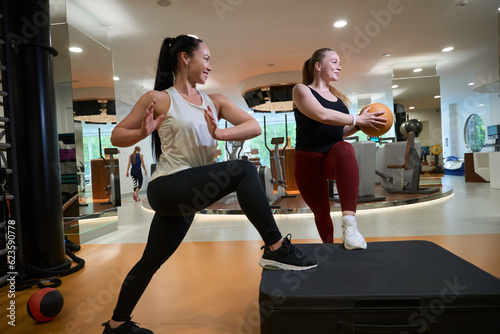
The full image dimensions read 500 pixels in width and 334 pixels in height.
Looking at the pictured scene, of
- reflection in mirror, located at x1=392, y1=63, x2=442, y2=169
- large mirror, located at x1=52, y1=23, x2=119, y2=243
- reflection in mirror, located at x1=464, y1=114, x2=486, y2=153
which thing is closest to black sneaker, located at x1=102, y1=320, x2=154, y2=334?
large mirror, located at x1=52, y1=23, x2=119, y2=243

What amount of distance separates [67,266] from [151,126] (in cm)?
198

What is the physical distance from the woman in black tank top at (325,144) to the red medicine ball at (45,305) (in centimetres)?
150

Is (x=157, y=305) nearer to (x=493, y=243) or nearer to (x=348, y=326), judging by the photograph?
(x=348, y=326)

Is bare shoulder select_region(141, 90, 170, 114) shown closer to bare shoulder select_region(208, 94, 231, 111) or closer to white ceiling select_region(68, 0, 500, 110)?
bare shoulder select_region(208, 94, 231, 111)

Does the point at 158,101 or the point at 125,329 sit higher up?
the point at 158,101

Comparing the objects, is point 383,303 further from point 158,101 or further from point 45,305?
point 45,305

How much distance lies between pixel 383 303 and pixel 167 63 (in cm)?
136

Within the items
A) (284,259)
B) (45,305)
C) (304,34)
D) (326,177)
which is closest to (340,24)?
(304,34)

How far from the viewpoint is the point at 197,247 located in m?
3.36

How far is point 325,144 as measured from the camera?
80.0 inches

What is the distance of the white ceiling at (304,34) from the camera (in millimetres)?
5102

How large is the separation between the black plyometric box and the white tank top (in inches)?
23.8

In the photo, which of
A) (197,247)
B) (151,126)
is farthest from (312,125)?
(197,247)

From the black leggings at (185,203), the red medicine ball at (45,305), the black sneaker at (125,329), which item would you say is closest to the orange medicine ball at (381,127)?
the black leggings at (185,203)
